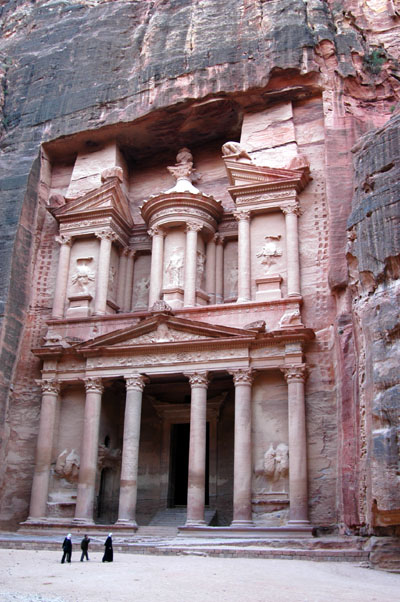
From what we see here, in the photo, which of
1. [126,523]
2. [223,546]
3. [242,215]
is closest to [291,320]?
[242,215]

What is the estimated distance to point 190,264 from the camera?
2214cm

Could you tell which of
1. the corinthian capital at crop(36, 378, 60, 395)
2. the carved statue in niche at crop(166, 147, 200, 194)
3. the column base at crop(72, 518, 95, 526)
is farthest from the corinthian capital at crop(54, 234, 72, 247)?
the column base at crop(72, 518, 95, 526)

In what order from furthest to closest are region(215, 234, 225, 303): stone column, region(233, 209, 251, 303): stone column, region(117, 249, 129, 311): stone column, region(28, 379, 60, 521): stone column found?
region(117, 249, 129, 311): stone column → region(215, 234, 225, 303): stone column → region(233, 209, 251, 303): stone column → region(28, 379, 60, 521): stone column

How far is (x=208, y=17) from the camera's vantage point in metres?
25.5

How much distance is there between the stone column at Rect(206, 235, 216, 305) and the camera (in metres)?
22.8

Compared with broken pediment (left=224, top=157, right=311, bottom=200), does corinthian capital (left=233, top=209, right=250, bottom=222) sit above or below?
below

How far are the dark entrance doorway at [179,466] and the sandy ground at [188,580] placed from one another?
726 centimetres

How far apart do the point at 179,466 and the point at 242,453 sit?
504 centimetres

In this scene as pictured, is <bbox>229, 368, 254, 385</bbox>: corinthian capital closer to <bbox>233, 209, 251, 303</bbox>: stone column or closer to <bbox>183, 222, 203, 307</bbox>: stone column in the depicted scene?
<bbox>233, 209, 251, 303</bbox>: stone column

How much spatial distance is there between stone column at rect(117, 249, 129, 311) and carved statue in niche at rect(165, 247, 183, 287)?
2.29 m

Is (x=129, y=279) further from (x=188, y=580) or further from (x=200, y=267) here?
(x=188, y=580)

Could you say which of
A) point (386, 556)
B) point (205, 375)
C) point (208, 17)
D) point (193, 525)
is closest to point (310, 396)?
point (205, 375)

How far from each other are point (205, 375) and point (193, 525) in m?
4.34

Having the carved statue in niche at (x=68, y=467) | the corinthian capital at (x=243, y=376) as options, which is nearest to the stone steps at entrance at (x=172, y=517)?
the carved statue in niche at (x=68, y=467)
